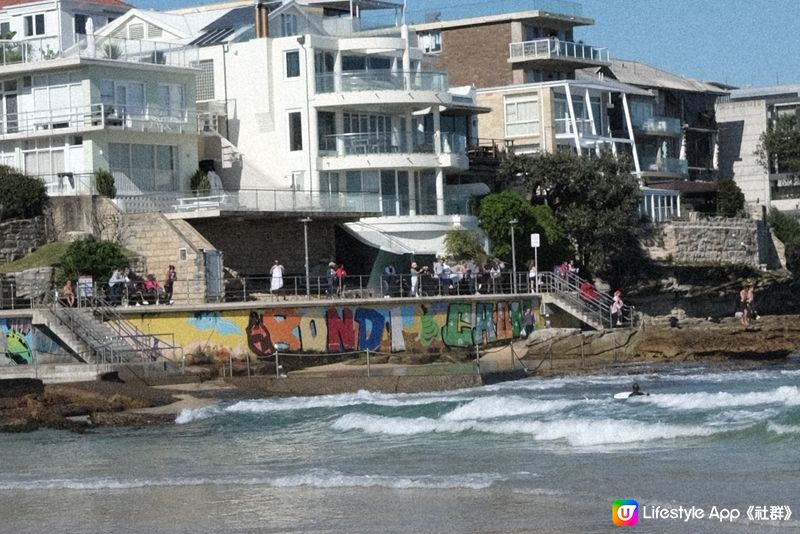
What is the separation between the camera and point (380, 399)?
3822cm

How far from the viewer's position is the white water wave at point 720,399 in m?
→ 33.5

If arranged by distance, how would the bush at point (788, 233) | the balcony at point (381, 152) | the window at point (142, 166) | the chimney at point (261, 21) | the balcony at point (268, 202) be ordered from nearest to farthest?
the balcony at point (268, 202)
the window at point (142, 166)
the balcony at point (381, 152)
the chimney at point (261, 21)
the bush at point (788, 233)

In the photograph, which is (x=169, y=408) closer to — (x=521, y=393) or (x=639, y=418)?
(x=521, y=393)

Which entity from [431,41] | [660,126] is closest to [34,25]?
[431,41]

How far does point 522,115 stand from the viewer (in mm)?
72750

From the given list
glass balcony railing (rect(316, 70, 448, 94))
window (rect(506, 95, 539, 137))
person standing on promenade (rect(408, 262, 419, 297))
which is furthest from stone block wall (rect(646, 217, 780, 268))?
person standing on promenade (rect(408, 262, 419, 297))

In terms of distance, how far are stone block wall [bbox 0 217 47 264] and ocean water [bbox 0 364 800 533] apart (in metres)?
16.1

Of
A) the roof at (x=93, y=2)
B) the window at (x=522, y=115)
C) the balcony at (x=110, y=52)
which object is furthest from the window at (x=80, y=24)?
the window at (x=522, y=115)

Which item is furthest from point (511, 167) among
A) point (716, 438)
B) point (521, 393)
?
point (716, 438)

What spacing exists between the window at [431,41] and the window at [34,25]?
1797 centimetres

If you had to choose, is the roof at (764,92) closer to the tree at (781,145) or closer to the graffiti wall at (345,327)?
the tree at (781,145)

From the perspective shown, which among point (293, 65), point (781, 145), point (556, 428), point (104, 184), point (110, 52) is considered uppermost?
point (110, 52)

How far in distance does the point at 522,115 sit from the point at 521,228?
11.9 meters

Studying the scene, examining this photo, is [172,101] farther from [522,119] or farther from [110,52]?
[522,119]
